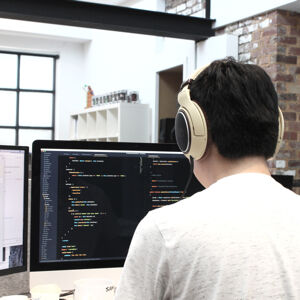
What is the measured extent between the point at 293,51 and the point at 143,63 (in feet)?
7.56

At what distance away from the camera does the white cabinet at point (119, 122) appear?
5.30 metres

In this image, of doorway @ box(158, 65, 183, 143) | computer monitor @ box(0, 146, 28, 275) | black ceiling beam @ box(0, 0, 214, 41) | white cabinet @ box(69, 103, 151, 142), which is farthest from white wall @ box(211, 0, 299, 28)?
computer monitor @ box(0, 146, 28, 275)

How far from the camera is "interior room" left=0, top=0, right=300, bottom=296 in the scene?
3451mm

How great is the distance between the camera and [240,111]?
0.64 metres

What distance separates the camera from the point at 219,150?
0.67 m

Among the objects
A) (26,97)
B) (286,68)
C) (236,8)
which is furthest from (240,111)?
(26,97)

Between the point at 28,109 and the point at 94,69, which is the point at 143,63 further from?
the point at 28,109

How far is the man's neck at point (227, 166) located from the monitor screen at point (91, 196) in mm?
556

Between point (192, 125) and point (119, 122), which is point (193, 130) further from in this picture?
point (119, 122)

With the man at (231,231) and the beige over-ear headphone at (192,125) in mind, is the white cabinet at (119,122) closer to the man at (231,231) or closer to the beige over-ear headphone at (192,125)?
the beige over-ear headphone at (192,125)

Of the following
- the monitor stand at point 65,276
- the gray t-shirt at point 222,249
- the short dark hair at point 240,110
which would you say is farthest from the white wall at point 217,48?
the gray t-shirt at point 222,249

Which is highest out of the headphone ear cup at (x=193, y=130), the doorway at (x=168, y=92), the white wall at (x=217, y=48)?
the white wall at (x=217, y=48)

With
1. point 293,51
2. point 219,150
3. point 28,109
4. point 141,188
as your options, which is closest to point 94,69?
point 28,109

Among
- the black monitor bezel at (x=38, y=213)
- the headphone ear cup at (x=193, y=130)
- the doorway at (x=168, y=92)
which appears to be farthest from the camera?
the doorway at (x=168, y=92)
